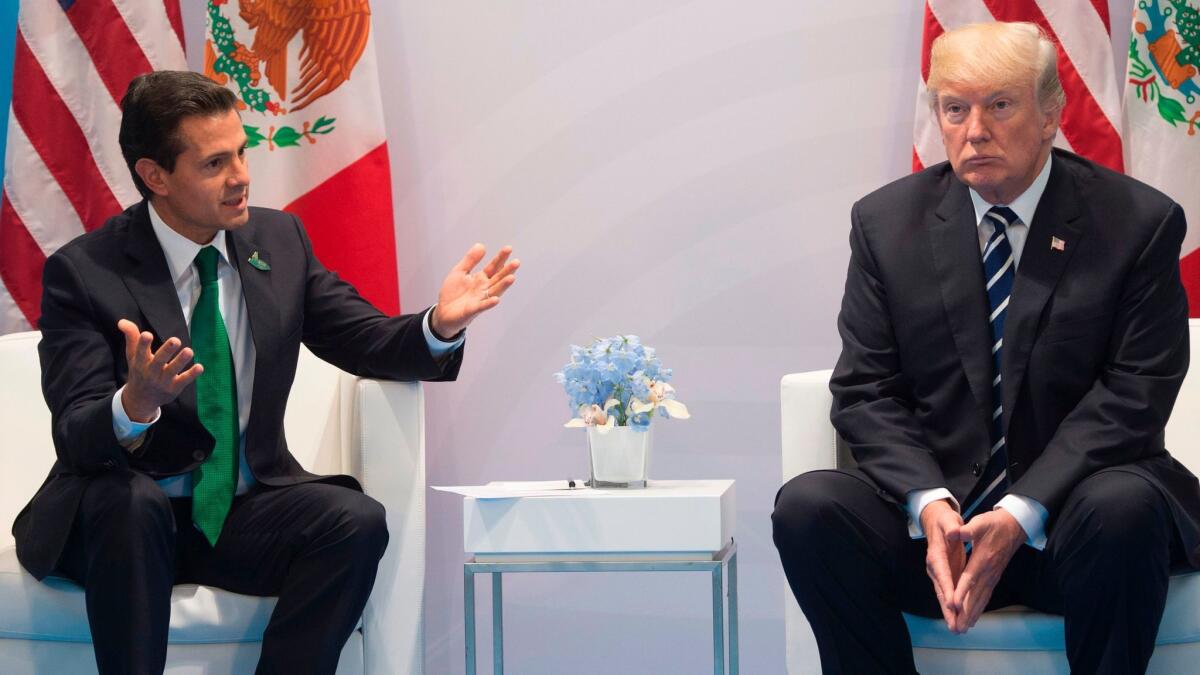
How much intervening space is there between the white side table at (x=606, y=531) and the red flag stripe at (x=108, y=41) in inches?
66.0

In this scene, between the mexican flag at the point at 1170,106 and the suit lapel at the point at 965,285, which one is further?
the mexican flag at the point at 1170,106

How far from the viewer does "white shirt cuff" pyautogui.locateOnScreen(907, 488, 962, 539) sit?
2.41 m

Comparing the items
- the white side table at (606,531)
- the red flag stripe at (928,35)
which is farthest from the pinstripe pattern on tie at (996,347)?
the red flag stripe at (928,35)

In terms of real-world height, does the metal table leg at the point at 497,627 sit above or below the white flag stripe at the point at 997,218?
below

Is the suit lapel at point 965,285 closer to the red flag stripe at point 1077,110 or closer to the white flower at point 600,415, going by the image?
the white flower at point 600,415

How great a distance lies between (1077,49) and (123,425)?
93.1 inches

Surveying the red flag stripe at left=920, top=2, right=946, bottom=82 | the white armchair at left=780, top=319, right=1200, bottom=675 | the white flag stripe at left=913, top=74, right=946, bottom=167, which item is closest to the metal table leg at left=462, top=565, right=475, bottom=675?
the white armchair at left=780, top=319, right=1200, bottom=675

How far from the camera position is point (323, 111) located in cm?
362

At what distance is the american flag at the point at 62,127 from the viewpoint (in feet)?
12.0

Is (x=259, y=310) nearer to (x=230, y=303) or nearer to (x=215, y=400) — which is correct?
(x=230, y=303)

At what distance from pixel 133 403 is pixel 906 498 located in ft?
4.53

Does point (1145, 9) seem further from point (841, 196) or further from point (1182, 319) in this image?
point (1182, 319)

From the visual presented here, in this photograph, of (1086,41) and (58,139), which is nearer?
(1086,41)

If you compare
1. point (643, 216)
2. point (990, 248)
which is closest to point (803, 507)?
point (990, 248)
